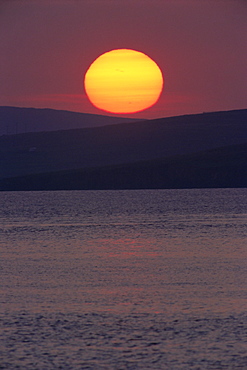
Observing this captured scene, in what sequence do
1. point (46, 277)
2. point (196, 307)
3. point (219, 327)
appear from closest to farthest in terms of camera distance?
point (219, 327) < point (196, 307) < point (46, 277)

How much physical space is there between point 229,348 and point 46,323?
7.75m

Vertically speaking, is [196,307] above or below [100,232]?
below

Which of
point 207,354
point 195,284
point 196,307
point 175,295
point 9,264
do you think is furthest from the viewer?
point 9,264

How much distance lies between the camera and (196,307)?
3116 cm

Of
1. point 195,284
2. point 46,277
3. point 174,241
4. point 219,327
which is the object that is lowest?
point 219,327

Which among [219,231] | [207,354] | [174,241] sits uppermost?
[219,231]

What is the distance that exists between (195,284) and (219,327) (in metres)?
10.8

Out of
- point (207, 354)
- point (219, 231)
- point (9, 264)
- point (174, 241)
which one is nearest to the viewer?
point (207, 354)

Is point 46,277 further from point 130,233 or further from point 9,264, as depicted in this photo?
point 130,233

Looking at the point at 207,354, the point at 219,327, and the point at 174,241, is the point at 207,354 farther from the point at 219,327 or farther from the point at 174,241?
the point at 174,241

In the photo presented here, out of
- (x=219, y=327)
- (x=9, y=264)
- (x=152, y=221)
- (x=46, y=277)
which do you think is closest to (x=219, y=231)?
(x=152, y=221)

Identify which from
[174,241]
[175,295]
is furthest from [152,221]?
[175,295]

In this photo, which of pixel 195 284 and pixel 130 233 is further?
pixel 130 233

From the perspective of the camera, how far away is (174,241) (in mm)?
66125
